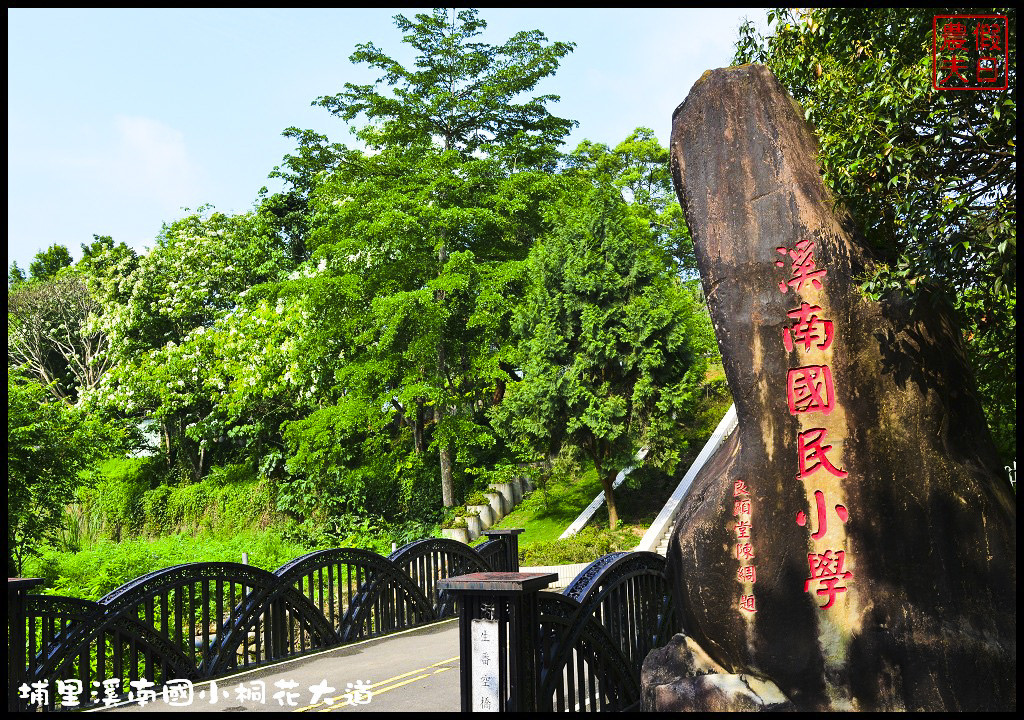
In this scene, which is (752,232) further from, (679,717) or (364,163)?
(364,163)

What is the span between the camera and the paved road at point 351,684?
655cm

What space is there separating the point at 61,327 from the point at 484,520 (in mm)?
18605

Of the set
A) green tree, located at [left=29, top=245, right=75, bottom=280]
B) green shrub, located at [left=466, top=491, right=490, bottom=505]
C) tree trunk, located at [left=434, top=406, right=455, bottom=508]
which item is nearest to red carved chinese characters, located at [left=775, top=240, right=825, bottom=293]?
tree trunk, located at [left=434, top=406, right=455, bottom=508]

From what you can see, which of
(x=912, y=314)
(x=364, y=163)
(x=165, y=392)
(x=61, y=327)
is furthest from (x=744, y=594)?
(x=61, y=327)

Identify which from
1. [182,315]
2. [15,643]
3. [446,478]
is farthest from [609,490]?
[182,315]

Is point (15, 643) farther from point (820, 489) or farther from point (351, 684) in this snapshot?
point (820, 489)

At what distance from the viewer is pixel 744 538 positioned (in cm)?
586

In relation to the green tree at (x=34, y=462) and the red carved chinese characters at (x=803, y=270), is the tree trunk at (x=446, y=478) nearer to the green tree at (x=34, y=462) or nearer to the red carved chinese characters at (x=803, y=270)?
the green tree at (x=34, y=462)

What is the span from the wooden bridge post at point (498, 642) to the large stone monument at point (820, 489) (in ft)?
3.90

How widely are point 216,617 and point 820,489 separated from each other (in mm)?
5617

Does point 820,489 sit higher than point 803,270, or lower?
lower

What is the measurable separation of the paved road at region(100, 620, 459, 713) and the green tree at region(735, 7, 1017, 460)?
4.87 m

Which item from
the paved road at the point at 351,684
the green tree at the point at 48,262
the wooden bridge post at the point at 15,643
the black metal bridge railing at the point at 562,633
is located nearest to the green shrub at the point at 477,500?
the paved road at the point at 351,684

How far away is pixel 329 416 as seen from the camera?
677 inches
